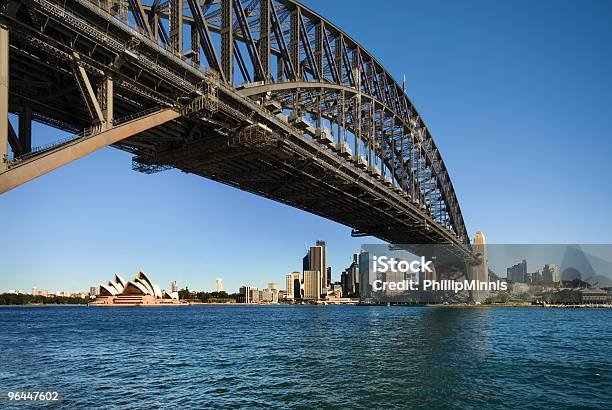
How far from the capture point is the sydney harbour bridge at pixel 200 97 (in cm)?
2125

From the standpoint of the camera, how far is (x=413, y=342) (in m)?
38.1

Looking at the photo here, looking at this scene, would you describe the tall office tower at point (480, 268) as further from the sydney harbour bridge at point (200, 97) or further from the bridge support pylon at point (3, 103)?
the bridge support pylon at point (3, 103)

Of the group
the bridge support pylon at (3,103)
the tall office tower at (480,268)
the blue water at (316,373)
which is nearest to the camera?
the bridge support pylon at (3,103)

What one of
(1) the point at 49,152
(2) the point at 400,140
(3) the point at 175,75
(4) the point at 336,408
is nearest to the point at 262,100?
(3) the point at 175,75

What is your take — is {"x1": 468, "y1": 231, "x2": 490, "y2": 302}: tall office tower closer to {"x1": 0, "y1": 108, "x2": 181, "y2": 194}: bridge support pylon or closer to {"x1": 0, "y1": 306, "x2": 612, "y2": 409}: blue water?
{"x1": 0, "y1": 306, "x2": 612, "y2": 409}: blue water

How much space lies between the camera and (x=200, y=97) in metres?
29.9

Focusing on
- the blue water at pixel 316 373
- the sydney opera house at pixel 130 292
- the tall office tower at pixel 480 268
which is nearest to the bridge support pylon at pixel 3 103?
the blue water at pixel 316 373

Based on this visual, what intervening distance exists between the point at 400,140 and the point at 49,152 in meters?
65.3

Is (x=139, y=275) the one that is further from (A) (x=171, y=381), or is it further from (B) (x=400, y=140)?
(A) (x=171, y=381)

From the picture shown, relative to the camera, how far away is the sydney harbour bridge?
21.2 meters

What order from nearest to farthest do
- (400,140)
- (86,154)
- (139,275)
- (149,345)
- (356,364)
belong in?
1. (86,154)
2. (356,364)
3. (149,345)
4. (400,140)
5. (139,275)

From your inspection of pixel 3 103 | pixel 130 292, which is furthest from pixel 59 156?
pixel 130 292

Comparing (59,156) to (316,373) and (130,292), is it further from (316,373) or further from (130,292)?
(130,292)

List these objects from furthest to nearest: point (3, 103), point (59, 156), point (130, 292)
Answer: point (130, 292)
point (59, 156)
point (3, 103)
